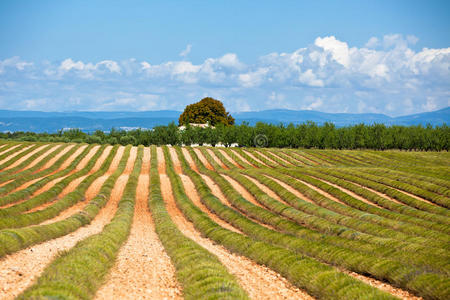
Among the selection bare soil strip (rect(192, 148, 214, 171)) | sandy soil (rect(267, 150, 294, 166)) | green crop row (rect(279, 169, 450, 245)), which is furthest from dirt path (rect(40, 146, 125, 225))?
sandy soil (rect(267, 150, 294, 166))

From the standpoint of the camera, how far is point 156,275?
15461mm

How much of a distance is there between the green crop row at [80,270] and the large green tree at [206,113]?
112 metres

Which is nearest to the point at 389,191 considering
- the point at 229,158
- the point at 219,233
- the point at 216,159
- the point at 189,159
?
the point at 219,233

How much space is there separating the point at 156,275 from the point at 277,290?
14.3 feet

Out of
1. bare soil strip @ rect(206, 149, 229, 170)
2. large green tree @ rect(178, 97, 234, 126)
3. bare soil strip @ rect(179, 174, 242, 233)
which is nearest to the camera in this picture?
bare soil strip @ rect(179, 174, 242, 233)

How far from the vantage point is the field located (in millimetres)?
13750

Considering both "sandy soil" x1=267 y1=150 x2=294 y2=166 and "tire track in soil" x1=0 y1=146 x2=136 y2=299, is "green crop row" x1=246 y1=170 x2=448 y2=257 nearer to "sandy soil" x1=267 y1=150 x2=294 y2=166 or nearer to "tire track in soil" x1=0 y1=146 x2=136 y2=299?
"tire track in soil" x1=0 y1=146 x2=136 y2=299

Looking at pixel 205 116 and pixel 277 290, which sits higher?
pixel 205 116

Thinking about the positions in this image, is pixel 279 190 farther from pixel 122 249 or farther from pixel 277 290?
pixel 277 290

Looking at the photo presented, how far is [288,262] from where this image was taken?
16.9 m

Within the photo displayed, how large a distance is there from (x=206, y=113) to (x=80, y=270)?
400ft

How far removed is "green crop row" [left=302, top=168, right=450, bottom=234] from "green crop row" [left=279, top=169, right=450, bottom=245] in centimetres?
21

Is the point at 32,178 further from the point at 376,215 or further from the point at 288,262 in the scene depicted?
the point at 288,262

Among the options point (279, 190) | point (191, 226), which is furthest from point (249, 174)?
point (191, 226)
